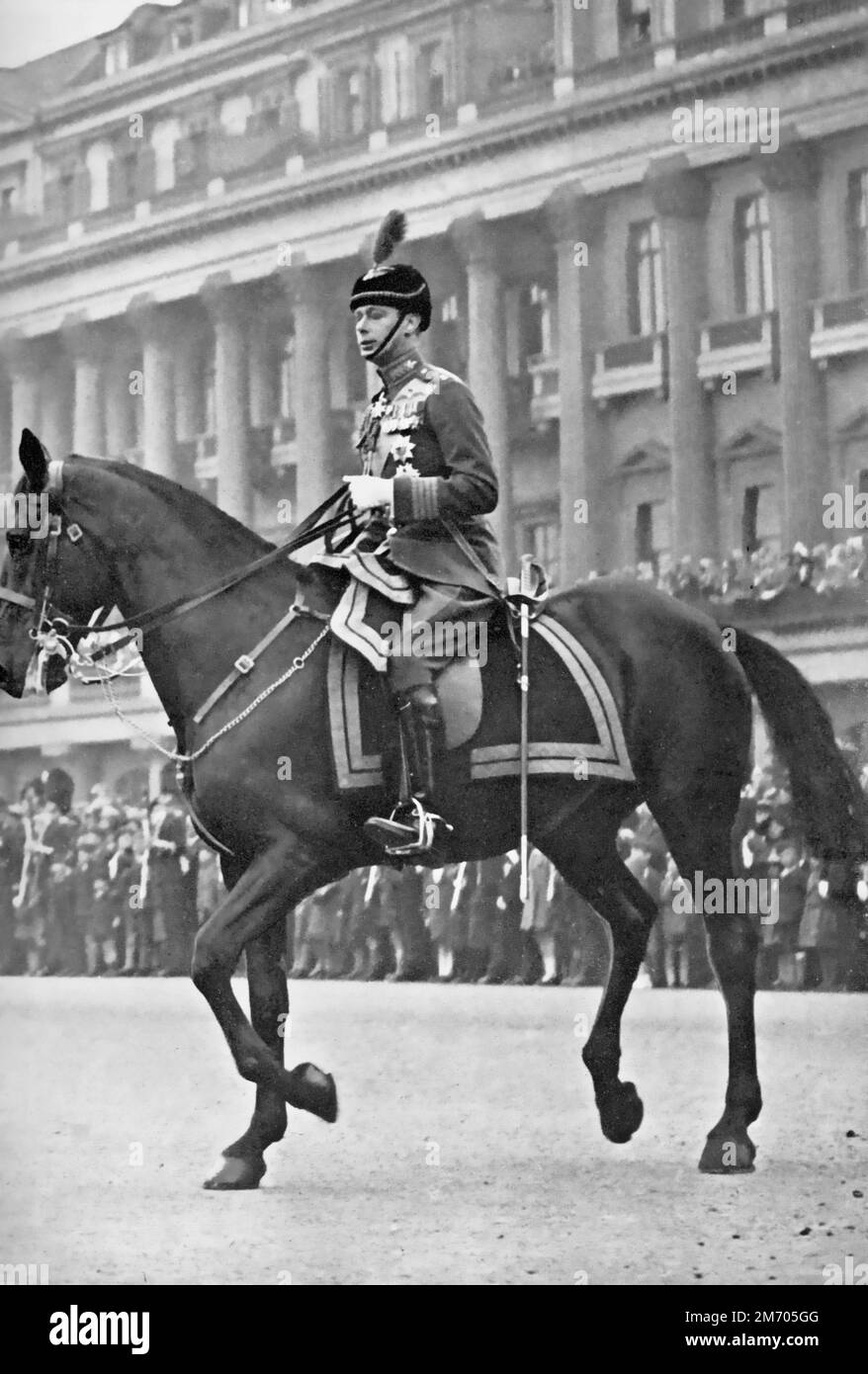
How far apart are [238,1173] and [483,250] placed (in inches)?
177

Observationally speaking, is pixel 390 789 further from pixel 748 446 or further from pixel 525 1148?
pixel 748 446

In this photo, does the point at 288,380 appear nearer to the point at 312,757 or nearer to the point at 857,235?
the point at 857,235

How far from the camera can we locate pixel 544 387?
399 inches

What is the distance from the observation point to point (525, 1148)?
8.16 meters

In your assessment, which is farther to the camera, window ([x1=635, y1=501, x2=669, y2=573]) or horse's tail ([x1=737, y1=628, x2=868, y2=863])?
window ([x1=635, y1=501, x2=669, y2=573])

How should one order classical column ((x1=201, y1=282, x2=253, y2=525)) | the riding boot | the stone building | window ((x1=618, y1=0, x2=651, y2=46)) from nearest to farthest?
the riding boot
the stone building
window ((x1=618, y1=0, x2=651, y2=46))
classical column ((x1=201, y1=282, x2=253, y2=525))

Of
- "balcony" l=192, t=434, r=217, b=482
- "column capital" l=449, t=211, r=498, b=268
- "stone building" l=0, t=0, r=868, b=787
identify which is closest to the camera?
"stone building" l=0, t=0, r=868, b=787

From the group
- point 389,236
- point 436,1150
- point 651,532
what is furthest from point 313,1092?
point 651,532

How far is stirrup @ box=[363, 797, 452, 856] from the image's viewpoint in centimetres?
750

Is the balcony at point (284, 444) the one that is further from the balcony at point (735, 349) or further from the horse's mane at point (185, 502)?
the horse's mane at point (185, 502)

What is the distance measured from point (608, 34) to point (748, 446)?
1.93 m

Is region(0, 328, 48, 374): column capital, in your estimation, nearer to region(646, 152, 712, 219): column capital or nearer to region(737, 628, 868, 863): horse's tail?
region(646, 152, 712, 219): column capital

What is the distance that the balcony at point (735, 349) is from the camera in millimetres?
9594

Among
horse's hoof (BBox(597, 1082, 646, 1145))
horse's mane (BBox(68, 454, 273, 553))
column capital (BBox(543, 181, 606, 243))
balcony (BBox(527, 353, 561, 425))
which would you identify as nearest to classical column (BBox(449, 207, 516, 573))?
balcony (BBox(527, 353, 561, 425))
